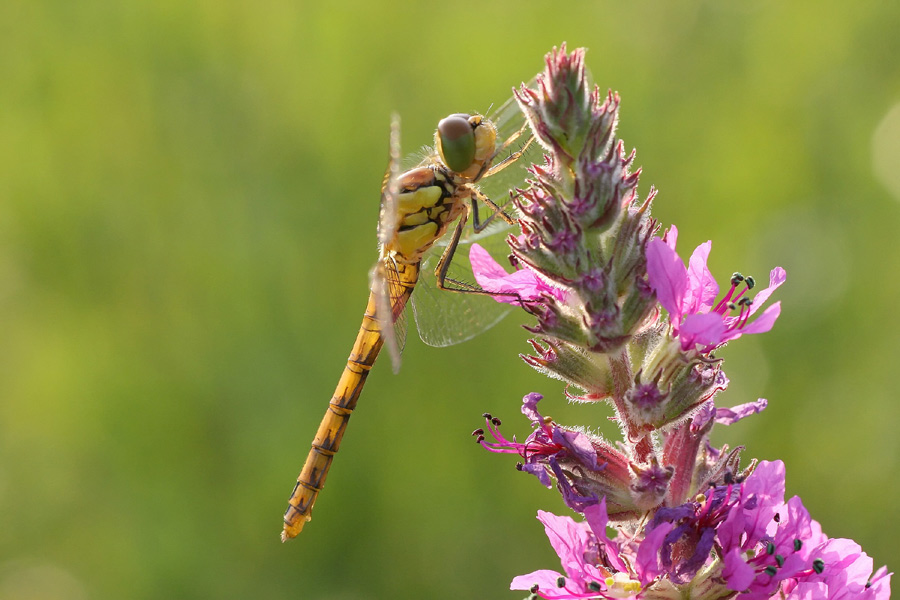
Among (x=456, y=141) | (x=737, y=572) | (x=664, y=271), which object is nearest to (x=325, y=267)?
(x=456, y=141)

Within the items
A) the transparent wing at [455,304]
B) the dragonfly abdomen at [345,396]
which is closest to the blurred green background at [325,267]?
the dragonfly abdomen at [345,396]

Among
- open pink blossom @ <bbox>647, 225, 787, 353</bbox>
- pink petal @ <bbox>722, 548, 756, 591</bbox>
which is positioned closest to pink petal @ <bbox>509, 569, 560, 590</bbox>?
pink petal @ <bbox>722, 548, 756, 591</bbox>

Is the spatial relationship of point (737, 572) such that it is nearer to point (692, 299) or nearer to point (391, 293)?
point (692, 299)

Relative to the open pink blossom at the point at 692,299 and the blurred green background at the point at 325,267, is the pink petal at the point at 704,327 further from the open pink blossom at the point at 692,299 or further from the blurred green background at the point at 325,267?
the blurred green background at the point at 325,267

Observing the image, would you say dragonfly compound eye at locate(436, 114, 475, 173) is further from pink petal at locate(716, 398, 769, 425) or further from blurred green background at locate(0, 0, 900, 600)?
blurred green background at locate(0, 0, 900, 600)

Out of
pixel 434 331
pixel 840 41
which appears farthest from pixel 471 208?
pixel 840 41

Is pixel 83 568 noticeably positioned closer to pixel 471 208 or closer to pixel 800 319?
pixel 471 208
